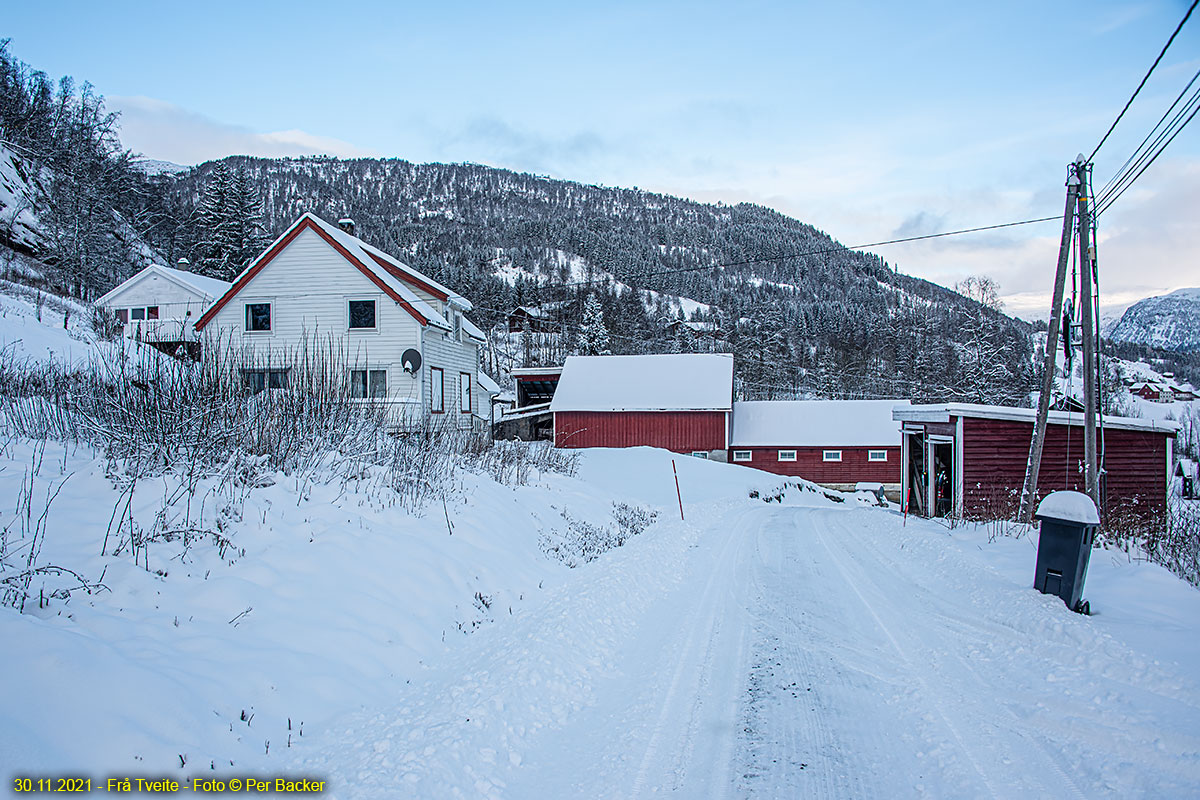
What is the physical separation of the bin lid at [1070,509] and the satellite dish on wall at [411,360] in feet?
63.9

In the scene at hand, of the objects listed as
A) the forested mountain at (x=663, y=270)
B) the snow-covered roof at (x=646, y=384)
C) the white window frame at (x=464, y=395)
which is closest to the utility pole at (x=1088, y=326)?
the forested mountain at (x=663, y=270)

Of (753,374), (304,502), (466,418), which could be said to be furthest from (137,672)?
(753,374)

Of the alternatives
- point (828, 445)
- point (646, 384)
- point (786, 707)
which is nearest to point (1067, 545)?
point (786, 707)

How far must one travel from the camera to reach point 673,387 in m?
39.8

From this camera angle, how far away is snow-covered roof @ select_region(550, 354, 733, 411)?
1526 inches

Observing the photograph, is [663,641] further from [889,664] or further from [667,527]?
[667,527]

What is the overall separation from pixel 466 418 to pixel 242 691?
2271cm

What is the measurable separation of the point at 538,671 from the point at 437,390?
20.2 meters

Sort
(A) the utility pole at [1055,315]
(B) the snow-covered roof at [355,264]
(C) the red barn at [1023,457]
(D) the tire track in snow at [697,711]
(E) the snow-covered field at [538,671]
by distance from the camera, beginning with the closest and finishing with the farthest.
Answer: (E) the snow-covered field at [538,671]
(D) the tire track in snow at [697,711]
(A) the utility pole at [1055,315]
(C) the red barn at [1023,457]
(B) the snow-covered roof at [355,264]

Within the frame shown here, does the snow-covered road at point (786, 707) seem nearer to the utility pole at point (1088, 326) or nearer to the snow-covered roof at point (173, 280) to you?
the utility pole at point (1088, 326)

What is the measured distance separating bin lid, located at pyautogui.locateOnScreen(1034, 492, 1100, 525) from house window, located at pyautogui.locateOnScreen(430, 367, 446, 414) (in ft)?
64.3

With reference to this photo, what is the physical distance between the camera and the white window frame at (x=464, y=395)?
27.0 m

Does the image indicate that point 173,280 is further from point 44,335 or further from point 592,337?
point 592,337

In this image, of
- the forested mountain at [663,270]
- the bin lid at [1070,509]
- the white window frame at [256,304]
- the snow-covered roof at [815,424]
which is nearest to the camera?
the bin lid at [1070,509]
